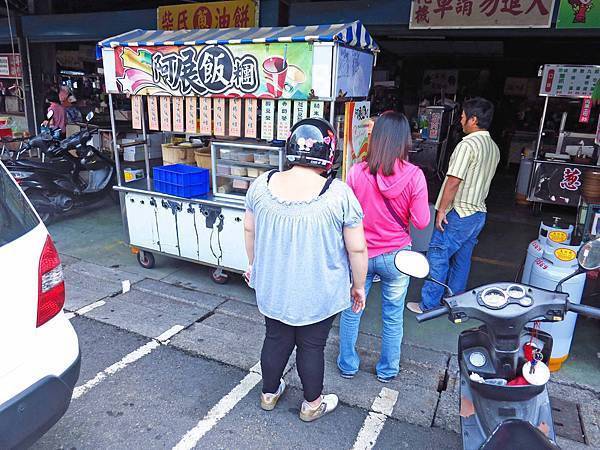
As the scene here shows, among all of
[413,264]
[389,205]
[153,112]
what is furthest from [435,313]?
[153,112]

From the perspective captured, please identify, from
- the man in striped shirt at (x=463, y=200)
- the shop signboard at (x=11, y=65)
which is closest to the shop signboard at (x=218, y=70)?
the man in striped shirt at (x=463, y=200)

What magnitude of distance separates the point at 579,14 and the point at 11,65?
984 centimetres

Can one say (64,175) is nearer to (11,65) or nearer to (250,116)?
(250,116)

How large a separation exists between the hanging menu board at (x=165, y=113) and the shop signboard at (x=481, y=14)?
9.30 feet

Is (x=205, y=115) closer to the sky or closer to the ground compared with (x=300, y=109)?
closer to the ground

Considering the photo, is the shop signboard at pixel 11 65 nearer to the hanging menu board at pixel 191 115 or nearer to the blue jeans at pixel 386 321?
the hanging menu board at pixel 191 115

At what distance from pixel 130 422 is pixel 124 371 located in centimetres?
57

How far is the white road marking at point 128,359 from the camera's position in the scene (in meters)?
3.09

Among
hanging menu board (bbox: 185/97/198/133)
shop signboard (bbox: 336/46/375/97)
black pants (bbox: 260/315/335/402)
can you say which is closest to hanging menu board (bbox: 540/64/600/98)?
shop signboard (bbox: 336/46/375/97)

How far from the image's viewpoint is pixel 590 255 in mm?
A: 1885

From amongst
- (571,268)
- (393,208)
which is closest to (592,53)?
(571,268)

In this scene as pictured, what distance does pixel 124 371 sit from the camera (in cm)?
331

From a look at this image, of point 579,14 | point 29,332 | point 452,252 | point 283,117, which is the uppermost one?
point 579,14

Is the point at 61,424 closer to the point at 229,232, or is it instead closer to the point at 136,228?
the point at 229,232
